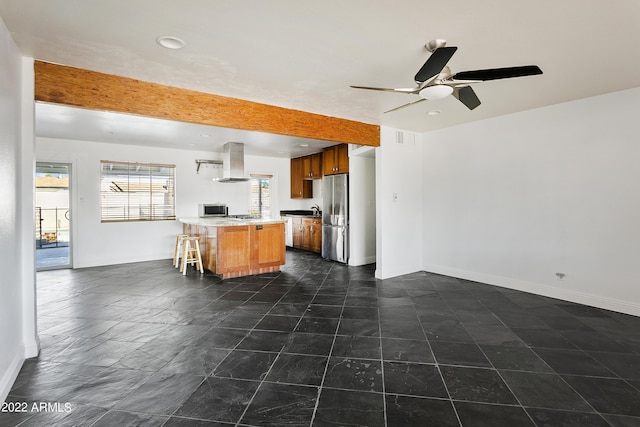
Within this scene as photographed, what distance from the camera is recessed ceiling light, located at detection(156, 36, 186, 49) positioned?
2.21 meters

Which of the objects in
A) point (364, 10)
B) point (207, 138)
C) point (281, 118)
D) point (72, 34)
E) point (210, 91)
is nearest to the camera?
point (364, 10)

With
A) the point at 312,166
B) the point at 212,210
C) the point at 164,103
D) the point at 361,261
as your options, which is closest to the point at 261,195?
the point at 212,210

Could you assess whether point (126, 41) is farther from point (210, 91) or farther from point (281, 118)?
point (281, 118)

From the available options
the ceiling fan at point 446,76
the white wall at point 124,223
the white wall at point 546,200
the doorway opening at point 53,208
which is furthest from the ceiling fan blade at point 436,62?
the doorway opening at point 53,208

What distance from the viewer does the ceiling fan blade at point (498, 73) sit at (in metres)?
2.00

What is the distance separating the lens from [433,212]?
17.5 feet

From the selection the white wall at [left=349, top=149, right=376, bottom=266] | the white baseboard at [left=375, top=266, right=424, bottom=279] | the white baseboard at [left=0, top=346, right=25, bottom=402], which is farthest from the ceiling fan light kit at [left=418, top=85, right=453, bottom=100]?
the white baseboard at [left=0, top=346, right=25, bottom=402]

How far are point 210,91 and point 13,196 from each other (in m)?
1.92

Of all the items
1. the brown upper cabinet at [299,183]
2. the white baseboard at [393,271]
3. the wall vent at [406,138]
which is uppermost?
the wall vent at [406,138]

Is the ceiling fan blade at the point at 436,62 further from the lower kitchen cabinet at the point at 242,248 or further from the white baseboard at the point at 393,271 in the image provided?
the lower kitchen cabinet at the point at 242,248

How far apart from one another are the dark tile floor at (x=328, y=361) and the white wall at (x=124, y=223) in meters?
2.10

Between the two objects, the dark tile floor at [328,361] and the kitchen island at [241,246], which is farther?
the kitchen island at [241,246]

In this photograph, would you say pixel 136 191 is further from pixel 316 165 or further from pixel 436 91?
pixel 436 91

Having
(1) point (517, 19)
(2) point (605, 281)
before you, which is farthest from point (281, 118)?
(2) point (605, 281)
